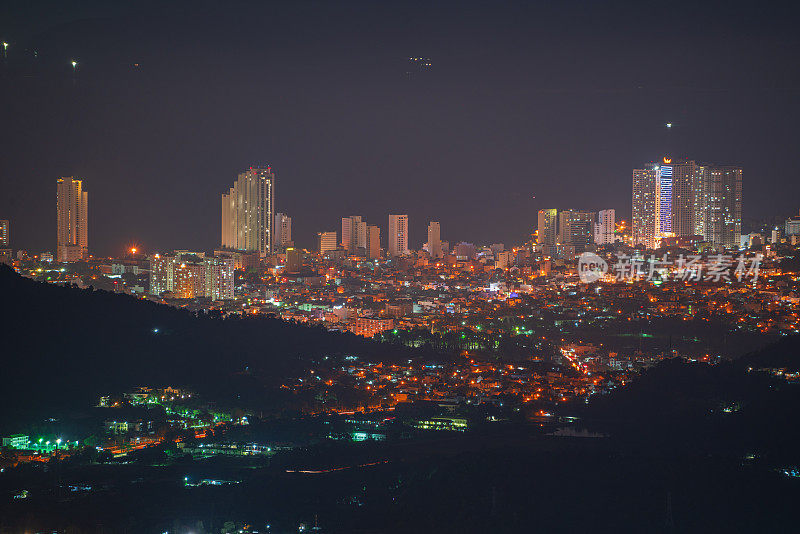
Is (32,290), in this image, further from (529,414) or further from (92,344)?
(529,414)

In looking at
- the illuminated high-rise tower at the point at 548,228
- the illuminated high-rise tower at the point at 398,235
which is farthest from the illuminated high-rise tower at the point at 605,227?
the illuminated high-rise tower at the point at 398,235

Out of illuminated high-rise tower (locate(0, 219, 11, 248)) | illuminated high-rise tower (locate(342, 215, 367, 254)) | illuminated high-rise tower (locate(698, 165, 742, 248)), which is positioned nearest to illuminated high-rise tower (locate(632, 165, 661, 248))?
illuminated high-rise tower (locate(698, 165, 742, 248))

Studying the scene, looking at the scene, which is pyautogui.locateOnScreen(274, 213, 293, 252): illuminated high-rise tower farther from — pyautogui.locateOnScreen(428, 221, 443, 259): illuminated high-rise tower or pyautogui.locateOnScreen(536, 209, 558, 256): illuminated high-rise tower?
pyautogui.locateOnScreen(536, 209, 558, 256): illuminated high-rise tower

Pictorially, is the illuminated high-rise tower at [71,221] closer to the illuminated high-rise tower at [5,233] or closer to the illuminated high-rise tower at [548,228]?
the illuminated high-rise tower at [5,233]

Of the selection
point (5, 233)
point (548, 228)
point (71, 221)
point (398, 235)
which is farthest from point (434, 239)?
point (5, 233)

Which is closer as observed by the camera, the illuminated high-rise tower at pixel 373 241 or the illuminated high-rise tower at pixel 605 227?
the illuminated high-rise tower at pixel 605 227

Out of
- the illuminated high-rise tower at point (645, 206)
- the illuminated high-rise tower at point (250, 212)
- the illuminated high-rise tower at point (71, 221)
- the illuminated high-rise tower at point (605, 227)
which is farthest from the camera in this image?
the illuminated high-rise tower at point (250, 212)
